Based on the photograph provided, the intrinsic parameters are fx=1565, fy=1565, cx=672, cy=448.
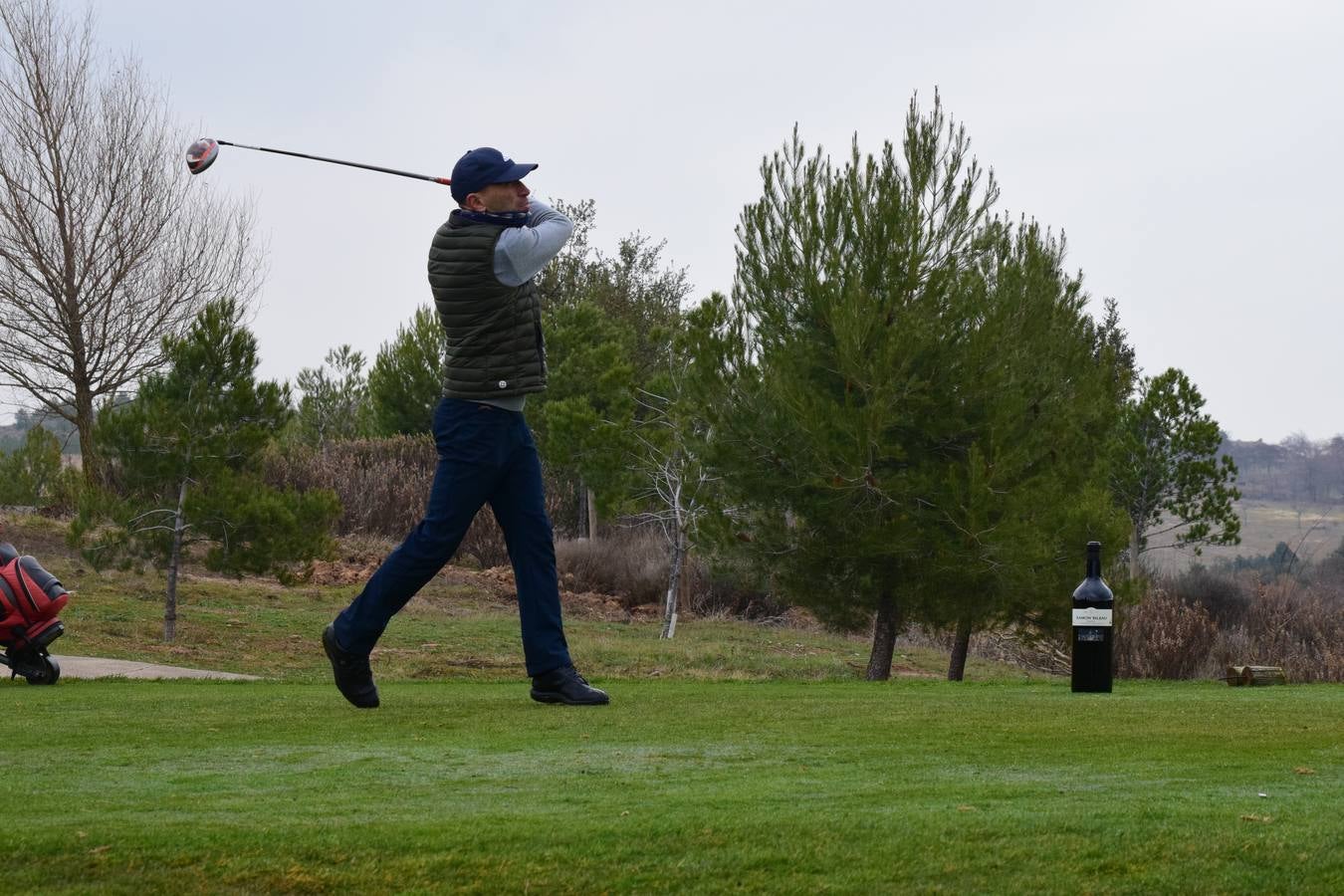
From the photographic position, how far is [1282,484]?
13688 centimetres

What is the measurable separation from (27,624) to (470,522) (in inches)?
138

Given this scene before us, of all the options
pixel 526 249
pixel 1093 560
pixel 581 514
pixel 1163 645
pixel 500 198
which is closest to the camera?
pixel 526 249

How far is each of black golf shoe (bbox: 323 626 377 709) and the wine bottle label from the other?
3.47m

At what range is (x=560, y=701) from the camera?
6.37m

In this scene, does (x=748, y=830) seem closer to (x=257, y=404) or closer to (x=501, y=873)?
(x=501, y=873)

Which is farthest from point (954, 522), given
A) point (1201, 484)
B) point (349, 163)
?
point (1201, 484)

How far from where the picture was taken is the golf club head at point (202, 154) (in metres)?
8.11

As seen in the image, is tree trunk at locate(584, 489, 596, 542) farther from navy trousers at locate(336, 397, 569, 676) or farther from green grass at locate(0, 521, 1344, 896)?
navy trousers at locate(336, 397, 569, 676)

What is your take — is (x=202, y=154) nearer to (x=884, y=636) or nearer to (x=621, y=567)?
(x=884, y=636)

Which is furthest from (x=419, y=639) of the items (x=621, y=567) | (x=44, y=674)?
(x=44, y=674)

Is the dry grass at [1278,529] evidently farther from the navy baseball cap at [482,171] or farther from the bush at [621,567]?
the navy baseball cap at [482,171]

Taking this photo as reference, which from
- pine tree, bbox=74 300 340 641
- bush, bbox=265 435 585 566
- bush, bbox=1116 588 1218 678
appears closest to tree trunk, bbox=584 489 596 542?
bush, bbox=265 435 585 566

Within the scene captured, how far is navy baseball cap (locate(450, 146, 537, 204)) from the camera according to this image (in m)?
6.14

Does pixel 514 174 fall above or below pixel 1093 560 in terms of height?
above
